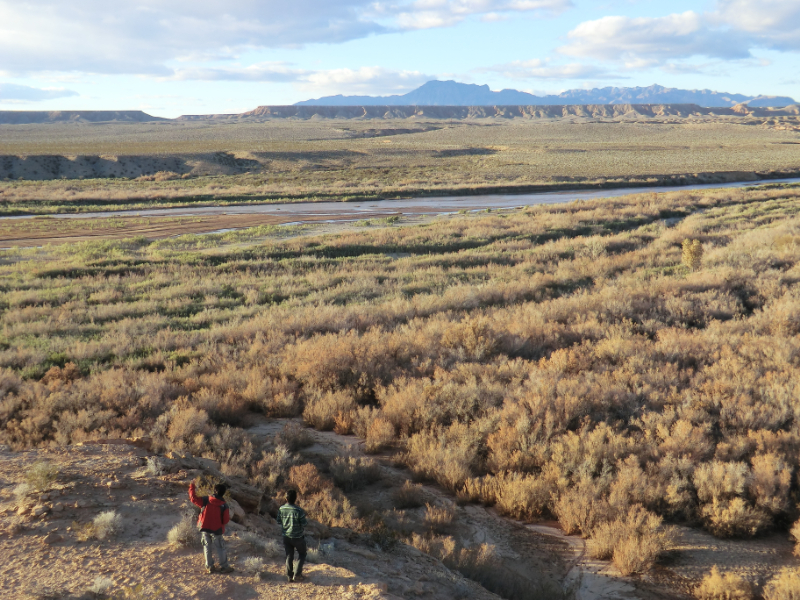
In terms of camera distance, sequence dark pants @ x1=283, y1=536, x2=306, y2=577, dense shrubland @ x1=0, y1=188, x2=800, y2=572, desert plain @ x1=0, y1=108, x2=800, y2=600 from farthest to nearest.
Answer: dense shrubland @ x1=0, y1=188, x2=800, y2=572, desert plain @ x1=0, y1=108, x2=800, y2=600, dark pants @ x1=283, y1=536, x2=306, y2=577

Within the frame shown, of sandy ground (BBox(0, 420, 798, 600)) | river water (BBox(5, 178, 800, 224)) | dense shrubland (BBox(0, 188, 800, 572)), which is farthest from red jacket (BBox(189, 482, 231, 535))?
river water (BBox(5, 178, 800, 224))

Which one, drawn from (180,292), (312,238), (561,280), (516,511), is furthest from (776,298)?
(312,238)

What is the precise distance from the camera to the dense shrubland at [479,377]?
577 cm

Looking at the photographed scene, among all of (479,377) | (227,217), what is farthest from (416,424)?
(227,217)

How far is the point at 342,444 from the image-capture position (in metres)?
7.30

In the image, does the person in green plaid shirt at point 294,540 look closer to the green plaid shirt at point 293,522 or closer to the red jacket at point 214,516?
the green plaid shirt at point 293,522

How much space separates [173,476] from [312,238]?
2116 cm

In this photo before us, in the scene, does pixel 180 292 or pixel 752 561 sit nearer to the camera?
pixel 752 561

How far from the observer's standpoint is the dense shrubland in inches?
227

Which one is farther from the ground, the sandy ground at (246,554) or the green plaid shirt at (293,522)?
the green plaid shirt at (293,522)

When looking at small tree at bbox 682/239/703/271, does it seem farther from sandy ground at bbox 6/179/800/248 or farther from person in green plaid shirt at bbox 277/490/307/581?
sandy ground at bbox 6/179/800/248

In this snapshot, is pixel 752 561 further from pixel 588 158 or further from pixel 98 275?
pixel 588 158

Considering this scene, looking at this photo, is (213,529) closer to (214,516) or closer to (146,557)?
(214,516)

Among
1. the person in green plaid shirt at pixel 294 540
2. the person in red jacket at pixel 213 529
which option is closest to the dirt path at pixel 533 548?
the person in green plaid shirt at pixel 294 540
